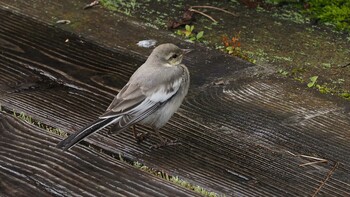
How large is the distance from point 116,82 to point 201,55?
2.14 ft

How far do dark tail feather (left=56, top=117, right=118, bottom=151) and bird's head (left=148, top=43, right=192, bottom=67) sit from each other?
0.86 metres

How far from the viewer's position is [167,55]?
454 cm

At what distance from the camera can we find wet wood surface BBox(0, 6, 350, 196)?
11.1 feet

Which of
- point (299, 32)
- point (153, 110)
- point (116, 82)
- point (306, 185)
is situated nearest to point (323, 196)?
point (306, 185)

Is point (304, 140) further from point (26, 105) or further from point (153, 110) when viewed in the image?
point (26, 105)

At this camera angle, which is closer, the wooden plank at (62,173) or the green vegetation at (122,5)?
the wooden plank at (62,173)

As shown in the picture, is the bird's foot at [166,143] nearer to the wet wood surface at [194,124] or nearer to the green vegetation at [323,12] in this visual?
the wet wood surface at [194,124]

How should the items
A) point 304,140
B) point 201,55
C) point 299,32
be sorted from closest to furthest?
point 304,140 < point 201,55 < point 299,32

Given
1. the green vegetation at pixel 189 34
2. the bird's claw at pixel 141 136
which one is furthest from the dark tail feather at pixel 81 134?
the green vegetation at pixel 189 34

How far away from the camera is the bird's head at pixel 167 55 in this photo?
449 centimetres

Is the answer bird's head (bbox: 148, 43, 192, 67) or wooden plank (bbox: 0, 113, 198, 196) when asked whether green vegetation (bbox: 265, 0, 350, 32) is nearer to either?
bird's head (bbox: 148, 43, 192, 67)

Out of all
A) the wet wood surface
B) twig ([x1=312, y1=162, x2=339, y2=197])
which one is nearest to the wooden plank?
the wet wood surface

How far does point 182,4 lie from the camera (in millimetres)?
5730

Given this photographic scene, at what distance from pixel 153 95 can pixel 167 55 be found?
355mm
